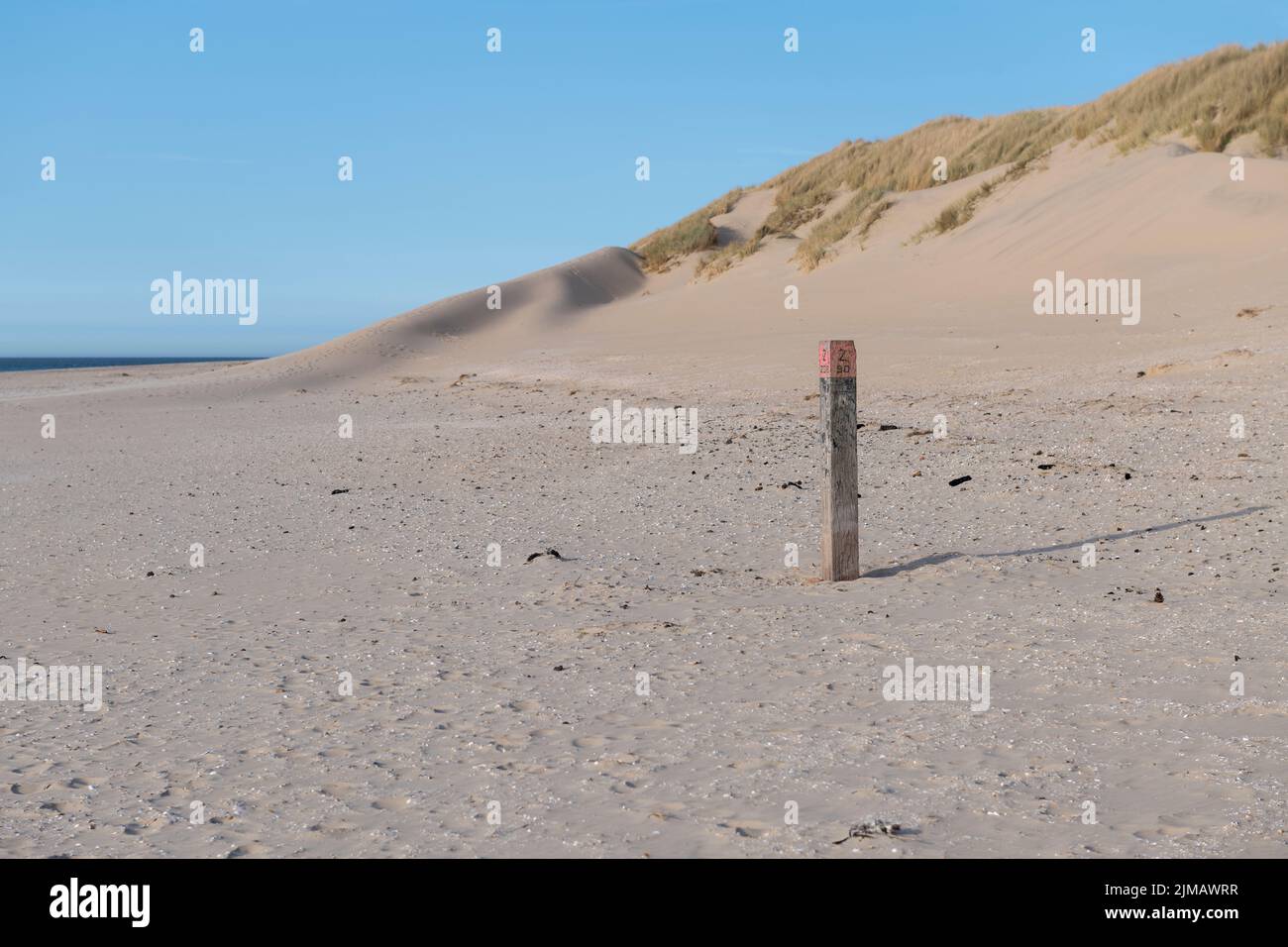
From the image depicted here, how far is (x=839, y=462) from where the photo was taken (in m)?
7.43

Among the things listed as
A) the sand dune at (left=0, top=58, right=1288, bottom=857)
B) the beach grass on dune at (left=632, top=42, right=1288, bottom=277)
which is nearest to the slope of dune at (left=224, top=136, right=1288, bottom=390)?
the sand dune at (left=0, top=58, right=1288, bottom=857)

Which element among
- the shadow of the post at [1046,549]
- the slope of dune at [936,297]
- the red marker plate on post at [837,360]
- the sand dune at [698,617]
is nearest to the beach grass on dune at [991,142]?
the slope of dune at [936,297]

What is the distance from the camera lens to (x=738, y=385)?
57.6 ft

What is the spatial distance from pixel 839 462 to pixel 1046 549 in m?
1.46

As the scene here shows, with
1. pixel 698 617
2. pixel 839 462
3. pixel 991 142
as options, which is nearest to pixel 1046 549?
pixel 839 462

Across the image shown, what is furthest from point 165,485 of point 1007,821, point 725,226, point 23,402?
point 725,226

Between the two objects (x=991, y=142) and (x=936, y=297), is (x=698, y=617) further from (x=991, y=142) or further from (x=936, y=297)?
(x=991, y=142)

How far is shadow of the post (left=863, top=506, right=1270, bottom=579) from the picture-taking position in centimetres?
742

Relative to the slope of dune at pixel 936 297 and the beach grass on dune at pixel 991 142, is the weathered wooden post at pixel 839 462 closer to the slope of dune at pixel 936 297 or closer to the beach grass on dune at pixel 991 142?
the slope of dune at pixel 936 297

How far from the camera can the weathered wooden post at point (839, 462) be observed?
7254 millimetres

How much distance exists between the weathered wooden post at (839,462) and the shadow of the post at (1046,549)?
22 centimetres

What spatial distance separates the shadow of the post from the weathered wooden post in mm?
222
